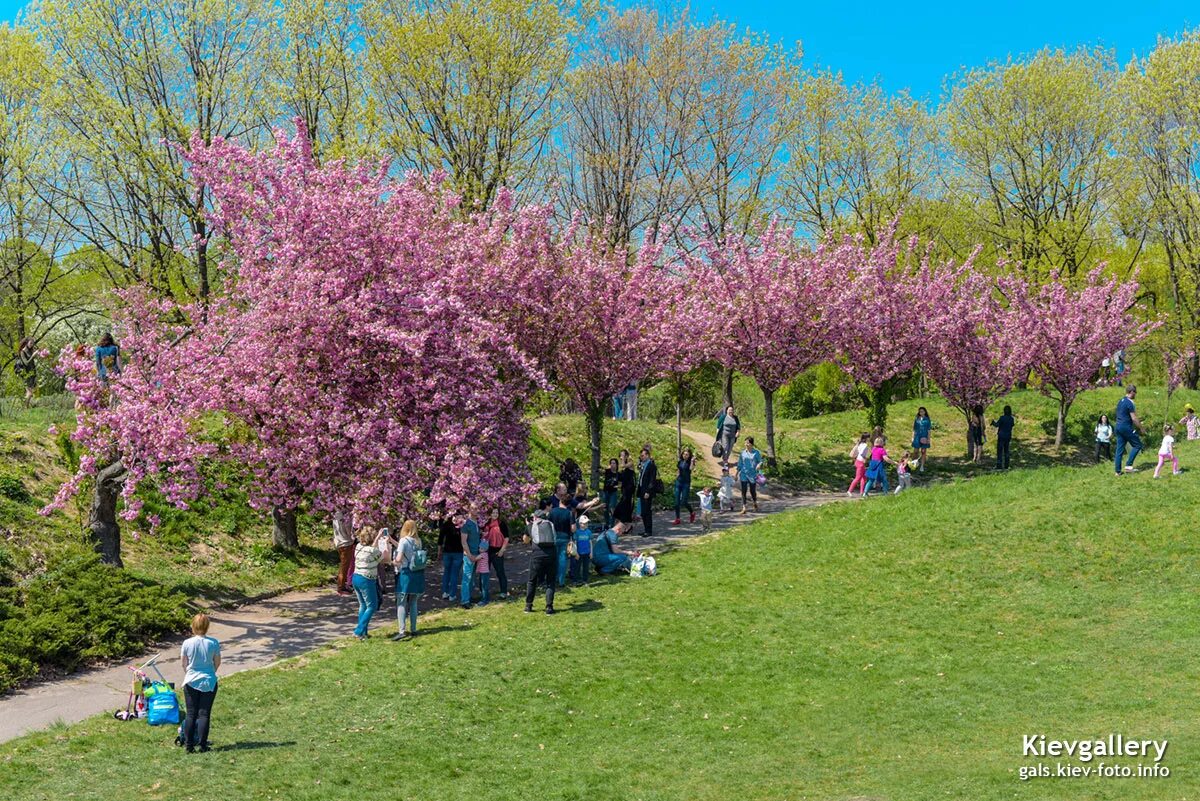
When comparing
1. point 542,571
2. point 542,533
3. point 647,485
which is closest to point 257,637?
point 542,571

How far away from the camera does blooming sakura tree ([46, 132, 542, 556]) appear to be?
20219 mm

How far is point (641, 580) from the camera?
73.9 feet

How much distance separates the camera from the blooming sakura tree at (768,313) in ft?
117

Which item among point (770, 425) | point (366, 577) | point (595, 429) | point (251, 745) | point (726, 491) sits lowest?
point (251, 745)

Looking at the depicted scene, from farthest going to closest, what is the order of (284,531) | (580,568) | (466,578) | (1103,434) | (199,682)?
(1103,434), (284,531), (580,568), (466,578), (199,682)

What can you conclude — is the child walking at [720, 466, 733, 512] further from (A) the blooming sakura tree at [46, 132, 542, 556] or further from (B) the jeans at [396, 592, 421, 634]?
(B) the jeans at [396, 592, 421, 634]

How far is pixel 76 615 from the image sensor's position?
17.8 metres

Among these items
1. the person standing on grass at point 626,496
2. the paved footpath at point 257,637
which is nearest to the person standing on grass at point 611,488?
the person standing on grass at point 626,496

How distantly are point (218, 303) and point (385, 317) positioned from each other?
11.0 ft

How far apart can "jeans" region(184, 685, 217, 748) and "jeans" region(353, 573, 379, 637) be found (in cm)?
590

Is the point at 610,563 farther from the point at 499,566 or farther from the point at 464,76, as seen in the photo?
the point at 464,76

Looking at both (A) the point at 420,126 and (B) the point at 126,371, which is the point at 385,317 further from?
(A) the point at 420,126

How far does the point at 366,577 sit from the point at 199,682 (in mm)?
6188

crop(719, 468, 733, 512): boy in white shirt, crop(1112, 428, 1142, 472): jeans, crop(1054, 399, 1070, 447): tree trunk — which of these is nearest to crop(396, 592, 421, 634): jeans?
crop(719, 468, 733, 512): boy in white shirt
